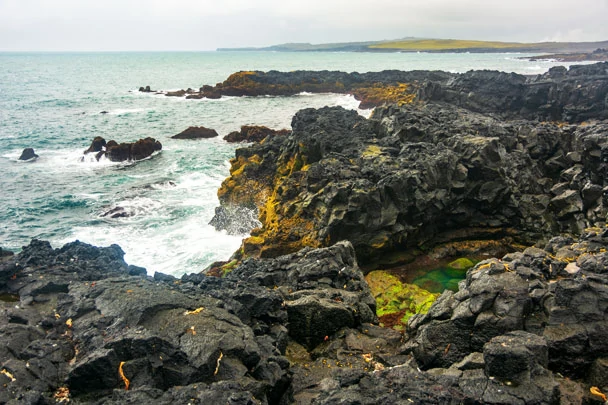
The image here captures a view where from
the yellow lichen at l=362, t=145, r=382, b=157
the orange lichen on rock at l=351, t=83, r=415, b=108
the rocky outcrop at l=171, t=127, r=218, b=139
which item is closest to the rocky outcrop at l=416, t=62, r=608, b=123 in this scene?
the orange lichen on rock at l=351, t=83, r=415, b=108

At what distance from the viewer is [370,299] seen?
47.1 ft

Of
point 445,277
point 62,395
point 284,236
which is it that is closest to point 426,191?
point 445,277

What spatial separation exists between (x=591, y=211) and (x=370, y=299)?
13769 millimetres

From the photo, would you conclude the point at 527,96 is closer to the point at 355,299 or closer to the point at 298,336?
the point at 355,299

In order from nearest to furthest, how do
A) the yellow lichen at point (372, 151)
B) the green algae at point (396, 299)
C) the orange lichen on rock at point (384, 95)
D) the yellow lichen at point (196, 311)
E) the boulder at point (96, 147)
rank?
the yellow lichen at point (196, 311)
the green algae at point (396, 299)
the yellow lichen at point (372, 151)
the boulder at point (96, 147)
the orange lichen on rock at point (384, 95)

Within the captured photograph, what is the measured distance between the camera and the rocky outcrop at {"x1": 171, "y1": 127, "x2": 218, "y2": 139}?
51125 millimetres

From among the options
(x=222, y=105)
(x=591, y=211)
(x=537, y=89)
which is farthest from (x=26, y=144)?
(x=537, y=89)

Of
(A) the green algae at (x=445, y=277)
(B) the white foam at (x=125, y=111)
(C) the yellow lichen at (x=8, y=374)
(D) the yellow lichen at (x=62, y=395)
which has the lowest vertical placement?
(A) the green algae at (x=445, y=277)

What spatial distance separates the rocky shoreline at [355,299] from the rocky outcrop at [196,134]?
26.9 meters

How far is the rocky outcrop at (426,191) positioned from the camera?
20.2 m

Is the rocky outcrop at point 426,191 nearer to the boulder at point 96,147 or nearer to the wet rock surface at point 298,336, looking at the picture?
the wet rock surface at point 298,336

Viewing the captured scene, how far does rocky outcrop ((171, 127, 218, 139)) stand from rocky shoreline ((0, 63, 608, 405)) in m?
26.9

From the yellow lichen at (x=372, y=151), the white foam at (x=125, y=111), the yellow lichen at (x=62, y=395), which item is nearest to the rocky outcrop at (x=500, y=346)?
the yellow lichen at (x=62, y=395)

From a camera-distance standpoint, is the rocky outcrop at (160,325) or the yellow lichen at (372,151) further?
the yellow lichen at (372,151)
